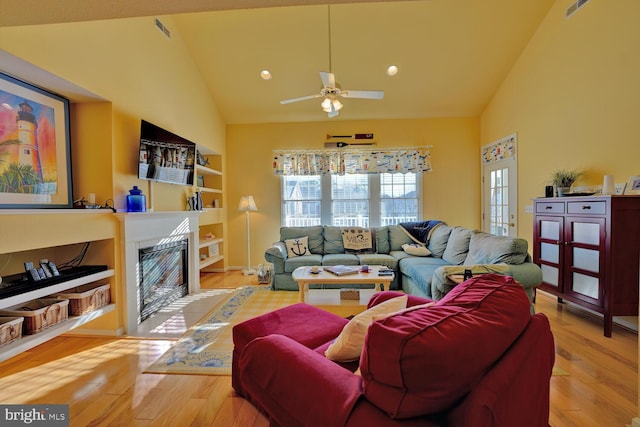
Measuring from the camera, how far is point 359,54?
4.20 metres

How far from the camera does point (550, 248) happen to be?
3.25 meters

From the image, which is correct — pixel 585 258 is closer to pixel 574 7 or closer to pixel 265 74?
pixel 574 7

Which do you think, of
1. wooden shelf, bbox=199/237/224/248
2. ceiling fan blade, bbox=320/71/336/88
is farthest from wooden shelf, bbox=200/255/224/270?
ceiling fan blade, bbox=320/71/336/88

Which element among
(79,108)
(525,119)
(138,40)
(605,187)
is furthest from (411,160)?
(79,108)

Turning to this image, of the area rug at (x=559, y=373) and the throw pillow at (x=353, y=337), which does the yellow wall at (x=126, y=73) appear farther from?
the area rug at (x=559, y=373)

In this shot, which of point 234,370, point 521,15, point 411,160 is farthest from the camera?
point 411,160

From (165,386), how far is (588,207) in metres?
3.79

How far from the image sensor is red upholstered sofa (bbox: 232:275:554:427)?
79cm

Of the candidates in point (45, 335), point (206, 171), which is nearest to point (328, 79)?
point (206, 171)

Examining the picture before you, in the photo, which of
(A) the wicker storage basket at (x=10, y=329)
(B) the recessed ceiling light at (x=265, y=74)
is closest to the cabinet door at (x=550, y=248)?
(B) the recessed ceiling light at (x=265, y=74)

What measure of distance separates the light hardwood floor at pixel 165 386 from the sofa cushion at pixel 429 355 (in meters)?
1.17

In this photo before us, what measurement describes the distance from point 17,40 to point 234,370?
8.51 feet

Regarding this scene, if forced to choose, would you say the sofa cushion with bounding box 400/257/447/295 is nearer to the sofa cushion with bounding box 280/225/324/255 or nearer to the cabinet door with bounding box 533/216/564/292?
the cabinet door with bounding box 533/216/564/292

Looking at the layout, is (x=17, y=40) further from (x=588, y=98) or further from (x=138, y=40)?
(x=588, y=98)
